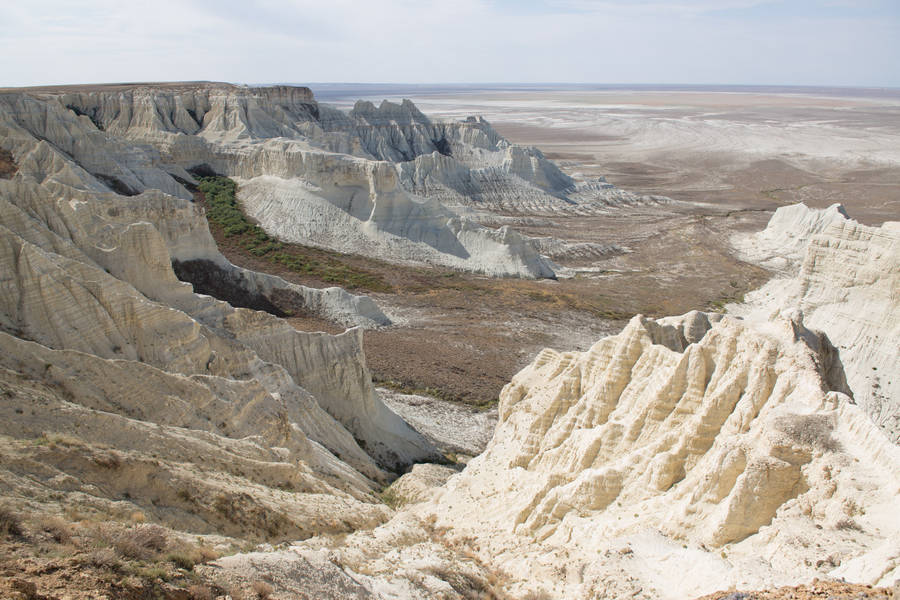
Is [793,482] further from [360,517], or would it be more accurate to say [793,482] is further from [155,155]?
[155,155]

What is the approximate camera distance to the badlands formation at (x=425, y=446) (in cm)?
912

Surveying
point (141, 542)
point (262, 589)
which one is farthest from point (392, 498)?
point (141, 542)

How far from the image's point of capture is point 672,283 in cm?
5188

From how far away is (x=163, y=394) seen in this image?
14.2 meters

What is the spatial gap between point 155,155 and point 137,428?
59.6 m

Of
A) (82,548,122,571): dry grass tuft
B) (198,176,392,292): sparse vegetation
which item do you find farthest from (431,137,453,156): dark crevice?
(82,548,122,571): dry grass tuft

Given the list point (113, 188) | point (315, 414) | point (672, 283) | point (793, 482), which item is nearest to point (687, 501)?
point (793, 482)

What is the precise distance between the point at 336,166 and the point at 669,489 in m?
49.3

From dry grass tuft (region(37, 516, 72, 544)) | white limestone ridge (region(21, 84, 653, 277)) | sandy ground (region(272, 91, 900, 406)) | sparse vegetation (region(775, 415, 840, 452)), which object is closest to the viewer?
dry grass tuft (region(37, 516, 72, 544))

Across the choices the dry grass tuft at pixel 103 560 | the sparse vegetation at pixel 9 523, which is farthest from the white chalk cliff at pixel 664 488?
the sparse vegetation at pixel 9 523

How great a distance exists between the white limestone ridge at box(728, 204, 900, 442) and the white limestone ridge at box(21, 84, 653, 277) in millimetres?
26707

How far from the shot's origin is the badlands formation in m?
9.12

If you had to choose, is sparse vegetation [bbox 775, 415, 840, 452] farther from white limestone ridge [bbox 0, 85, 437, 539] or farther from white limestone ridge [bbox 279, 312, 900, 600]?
white limestone ridge [bbox 0, 85, 437, 539]

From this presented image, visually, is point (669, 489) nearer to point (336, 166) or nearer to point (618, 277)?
point (618, 277)
